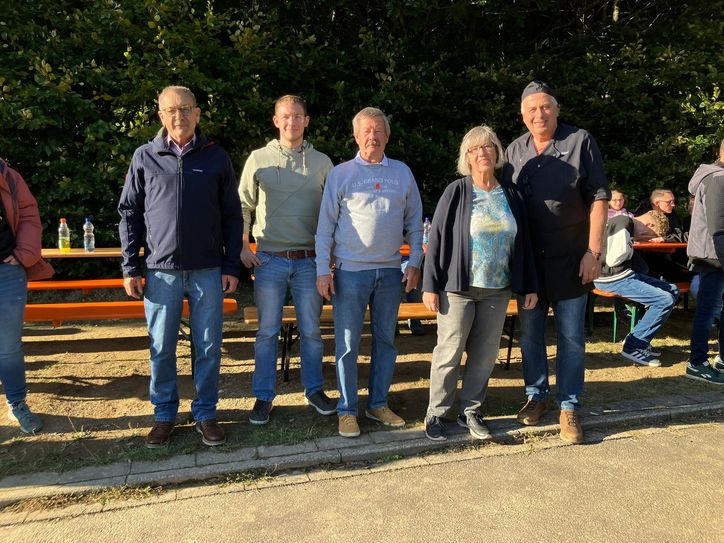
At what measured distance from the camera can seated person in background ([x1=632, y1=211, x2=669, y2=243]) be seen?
6262 mm

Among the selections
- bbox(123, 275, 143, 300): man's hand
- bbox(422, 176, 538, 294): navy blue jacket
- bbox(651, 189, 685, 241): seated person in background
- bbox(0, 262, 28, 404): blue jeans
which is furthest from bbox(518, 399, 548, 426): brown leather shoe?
bbox(651, 189, 685, 241): seated person in background

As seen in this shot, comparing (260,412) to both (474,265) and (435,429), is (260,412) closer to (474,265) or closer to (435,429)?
(435,429)

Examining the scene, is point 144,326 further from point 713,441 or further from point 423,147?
point 713,441

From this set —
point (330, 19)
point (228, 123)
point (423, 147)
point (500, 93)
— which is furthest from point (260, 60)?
point (500, 93)

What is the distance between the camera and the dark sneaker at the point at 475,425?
11.2ft

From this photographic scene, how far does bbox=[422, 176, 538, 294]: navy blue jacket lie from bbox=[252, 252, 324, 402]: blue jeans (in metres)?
0.77

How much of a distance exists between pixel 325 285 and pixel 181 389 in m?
1.70

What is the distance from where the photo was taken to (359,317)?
3.44 meters

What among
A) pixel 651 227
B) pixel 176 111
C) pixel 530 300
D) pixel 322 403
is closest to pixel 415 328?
pixel 322 403

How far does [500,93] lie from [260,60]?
340 centimetres

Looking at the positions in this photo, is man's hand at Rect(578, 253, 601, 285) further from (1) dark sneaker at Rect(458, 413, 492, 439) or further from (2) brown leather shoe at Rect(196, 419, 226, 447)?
(2) brown leather shoe at Rect(196, 419, 226, 447)

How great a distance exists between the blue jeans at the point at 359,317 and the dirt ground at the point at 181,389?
1.13 feet

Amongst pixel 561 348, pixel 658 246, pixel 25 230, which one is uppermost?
pixel 25 230

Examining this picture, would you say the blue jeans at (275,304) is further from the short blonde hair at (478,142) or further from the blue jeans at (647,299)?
the blue jeans at (647,299)
